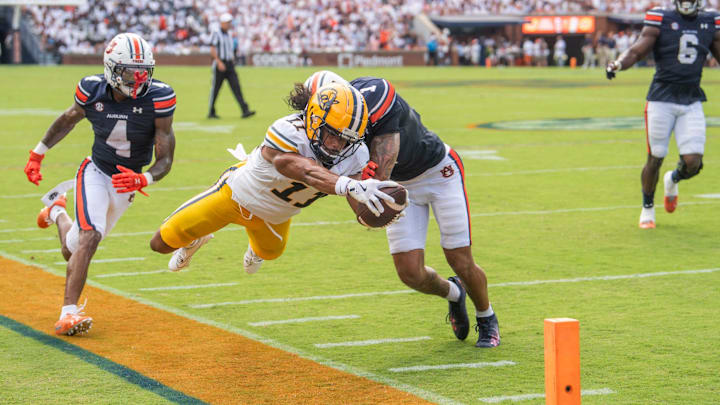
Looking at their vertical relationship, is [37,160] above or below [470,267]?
above

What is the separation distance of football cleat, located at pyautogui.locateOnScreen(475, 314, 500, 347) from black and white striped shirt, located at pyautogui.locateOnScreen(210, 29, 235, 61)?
1368 centimetres

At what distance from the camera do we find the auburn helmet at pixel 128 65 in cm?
584

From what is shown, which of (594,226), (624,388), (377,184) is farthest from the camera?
(594,226)

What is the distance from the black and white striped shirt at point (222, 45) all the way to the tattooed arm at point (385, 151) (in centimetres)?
1394

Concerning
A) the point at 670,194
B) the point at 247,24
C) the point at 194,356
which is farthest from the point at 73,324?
the point at 247,24

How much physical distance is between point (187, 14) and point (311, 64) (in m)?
6.36

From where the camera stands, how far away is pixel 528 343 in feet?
17.7

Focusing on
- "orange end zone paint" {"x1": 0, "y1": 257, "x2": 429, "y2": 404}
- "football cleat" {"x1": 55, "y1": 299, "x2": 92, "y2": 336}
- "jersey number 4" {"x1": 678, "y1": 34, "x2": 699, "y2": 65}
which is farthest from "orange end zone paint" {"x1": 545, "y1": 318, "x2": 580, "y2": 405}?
"jersey number 4" {"x1": 678, "y1": 34, "x2": 699, "y2": 65}

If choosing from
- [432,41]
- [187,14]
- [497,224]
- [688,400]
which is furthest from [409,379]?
[187,14]

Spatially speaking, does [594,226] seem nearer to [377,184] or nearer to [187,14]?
[377,184]

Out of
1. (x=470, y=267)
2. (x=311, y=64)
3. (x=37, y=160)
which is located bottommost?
(x=311, y=64)

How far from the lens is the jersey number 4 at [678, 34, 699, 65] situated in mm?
8602

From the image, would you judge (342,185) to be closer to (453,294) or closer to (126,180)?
(453,294)

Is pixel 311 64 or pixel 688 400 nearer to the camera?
pixel 688 400
